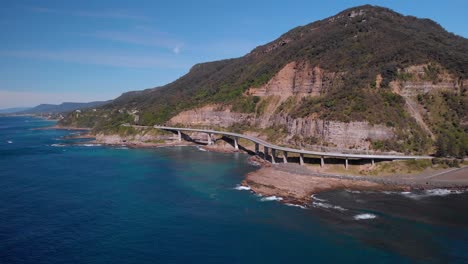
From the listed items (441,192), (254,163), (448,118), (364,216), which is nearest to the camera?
(364,216)

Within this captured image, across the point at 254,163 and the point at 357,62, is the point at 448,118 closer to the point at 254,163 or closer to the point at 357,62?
the point at 357,62

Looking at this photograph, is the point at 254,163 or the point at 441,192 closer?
the point at 441,192

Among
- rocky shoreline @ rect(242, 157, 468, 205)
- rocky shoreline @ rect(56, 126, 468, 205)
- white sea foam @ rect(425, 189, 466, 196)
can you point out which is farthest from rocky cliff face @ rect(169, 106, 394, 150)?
white sea foam @ rect(425, 189, 466, 196)

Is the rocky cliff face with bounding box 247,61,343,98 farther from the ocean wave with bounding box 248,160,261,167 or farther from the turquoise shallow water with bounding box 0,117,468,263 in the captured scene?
the turquoise shallow water with bounding box 0,117,468,263

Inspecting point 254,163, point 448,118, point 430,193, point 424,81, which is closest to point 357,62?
point 424,81

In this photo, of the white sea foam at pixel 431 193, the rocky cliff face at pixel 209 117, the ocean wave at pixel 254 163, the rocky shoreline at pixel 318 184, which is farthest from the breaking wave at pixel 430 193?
the rocky cliff face at pixel 209 117

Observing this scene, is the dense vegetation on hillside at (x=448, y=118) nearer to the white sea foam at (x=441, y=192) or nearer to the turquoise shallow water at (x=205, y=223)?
the white sea foam at (x=441, y=192)

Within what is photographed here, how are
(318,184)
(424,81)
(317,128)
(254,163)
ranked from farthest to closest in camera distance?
(424,81)
(317,128)
(254,163)
(318,184)
